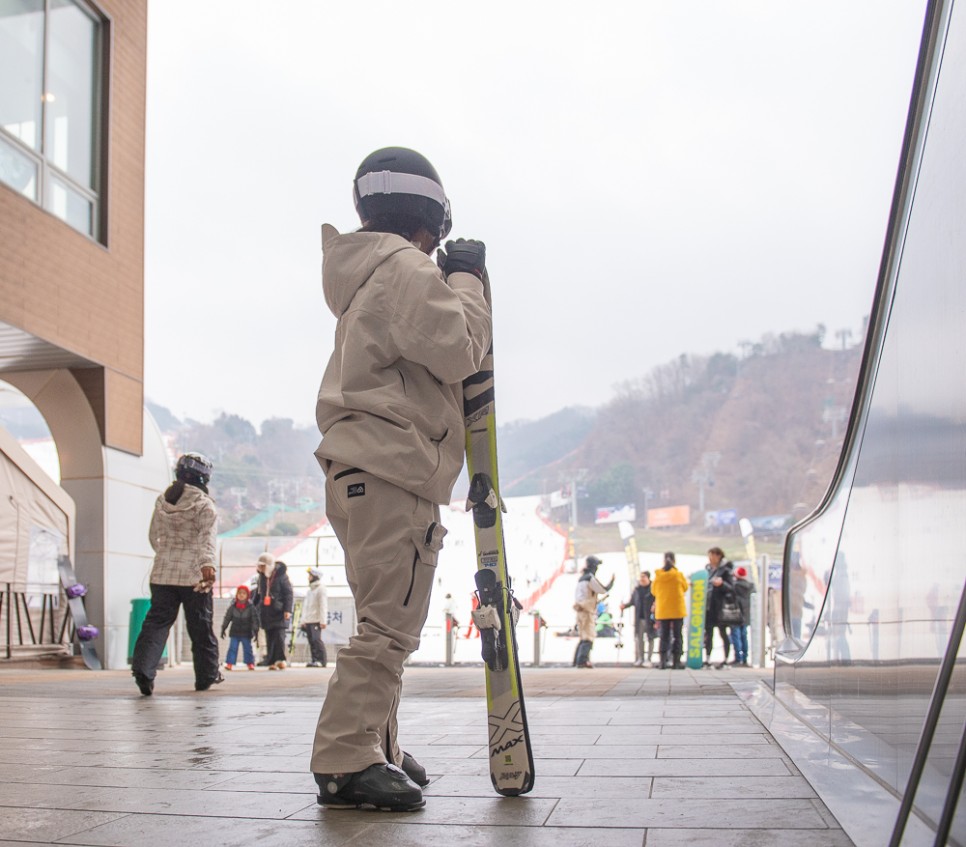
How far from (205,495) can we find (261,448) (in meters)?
83.9

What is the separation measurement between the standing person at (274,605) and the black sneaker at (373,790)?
425 inches

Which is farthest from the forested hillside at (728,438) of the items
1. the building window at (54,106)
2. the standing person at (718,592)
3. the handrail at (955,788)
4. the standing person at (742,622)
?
the handrail at (955,788)

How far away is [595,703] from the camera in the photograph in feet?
19.9

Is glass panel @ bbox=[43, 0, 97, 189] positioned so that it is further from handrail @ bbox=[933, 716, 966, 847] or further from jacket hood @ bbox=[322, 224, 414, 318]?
handrail @ bbox=[933, 716, 966, 847]

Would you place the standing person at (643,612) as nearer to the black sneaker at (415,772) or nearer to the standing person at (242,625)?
the standing person at (242,625)

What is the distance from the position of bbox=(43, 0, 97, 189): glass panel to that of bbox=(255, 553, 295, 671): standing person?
5.74m

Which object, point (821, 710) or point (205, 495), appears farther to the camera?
point (205, 495)

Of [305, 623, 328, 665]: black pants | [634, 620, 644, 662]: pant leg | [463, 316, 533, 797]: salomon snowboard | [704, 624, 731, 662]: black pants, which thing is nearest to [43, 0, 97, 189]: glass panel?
[305, 623, 328, 665]: black pants

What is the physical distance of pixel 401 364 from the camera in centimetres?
262

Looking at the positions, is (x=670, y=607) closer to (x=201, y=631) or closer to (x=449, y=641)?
(x=449, y=641)

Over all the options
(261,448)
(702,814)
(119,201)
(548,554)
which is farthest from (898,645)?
(261,448)

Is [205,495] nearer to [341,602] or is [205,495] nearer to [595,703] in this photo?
[595,703]

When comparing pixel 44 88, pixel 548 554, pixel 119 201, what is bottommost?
pixel 548 554

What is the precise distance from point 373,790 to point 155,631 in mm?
4994
